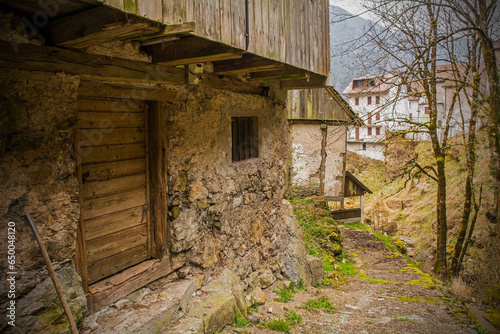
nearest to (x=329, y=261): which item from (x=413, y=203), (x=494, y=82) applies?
(x=494, y=82)

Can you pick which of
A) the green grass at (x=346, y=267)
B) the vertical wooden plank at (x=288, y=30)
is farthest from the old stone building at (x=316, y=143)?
the vertical wooden plank at (x=288, y=30)

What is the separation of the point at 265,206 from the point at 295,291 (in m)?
1.44

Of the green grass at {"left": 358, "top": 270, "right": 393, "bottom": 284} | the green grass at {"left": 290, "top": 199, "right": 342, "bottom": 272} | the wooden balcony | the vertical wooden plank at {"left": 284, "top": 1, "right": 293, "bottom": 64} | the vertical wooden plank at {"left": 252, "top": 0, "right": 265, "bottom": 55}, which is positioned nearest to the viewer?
the wooden balcony

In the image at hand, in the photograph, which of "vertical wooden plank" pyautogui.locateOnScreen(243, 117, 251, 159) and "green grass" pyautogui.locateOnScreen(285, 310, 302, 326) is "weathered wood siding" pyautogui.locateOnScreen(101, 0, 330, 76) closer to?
"vertical wooden plank" pyautogui.locateOnScreen(243, 117, 251, 159)

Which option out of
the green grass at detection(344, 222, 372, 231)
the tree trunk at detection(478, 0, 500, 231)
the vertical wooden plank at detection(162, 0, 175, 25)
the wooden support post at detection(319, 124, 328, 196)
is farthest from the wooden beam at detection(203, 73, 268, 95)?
the green grass at detection(344, 222, 372, 231)

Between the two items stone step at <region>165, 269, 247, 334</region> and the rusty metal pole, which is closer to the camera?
the rusty metal pole

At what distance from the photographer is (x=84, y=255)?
2674mm

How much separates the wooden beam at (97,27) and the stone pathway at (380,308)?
9.66 feet

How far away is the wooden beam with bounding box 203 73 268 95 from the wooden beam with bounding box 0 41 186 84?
0.60m

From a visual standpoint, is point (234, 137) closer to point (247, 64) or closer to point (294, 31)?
point (247, 64)

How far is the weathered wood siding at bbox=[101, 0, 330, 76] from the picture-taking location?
209 centimetres

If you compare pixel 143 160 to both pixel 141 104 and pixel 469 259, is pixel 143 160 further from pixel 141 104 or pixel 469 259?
pixel 469 259

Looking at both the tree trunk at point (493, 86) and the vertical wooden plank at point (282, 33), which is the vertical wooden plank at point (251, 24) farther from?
the tree trunk at point (493, 86)

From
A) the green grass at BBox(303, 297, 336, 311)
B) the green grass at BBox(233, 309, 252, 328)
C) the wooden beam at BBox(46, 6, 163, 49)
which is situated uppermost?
the wooden beam at BBox(46, 6, 163, 49)
